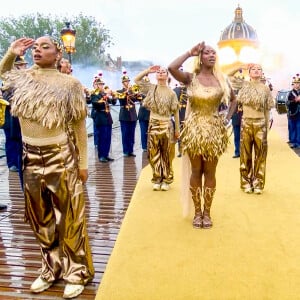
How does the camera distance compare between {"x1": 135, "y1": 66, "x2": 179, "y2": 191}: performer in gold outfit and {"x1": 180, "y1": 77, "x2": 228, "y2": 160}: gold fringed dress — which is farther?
{"x1": 135, "y1": 66, "x2": 179, "y2": 191}: performer in gold outfit

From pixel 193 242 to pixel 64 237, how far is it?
1.28 meters

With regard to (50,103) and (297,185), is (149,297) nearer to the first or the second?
(50,103)

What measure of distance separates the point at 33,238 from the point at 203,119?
1920 millimetres

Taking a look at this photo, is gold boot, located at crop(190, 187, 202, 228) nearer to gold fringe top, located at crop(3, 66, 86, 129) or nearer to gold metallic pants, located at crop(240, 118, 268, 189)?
gold metallic pants, located at crop(240, 118, 268, 189)

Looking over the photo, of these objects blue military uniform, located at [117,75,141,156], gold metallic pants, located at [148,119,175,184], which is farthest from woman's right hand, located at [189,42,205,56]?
blue military uniform, located at [117,75,141,156]

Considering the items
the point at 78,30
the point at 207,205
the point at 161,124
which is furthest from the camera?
the point at 78,30

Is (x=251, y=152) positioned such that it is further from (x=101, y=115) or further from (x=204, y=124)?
(x=101, y=115)

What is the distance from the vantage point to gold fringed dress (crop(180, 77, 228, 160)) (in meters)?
4.04

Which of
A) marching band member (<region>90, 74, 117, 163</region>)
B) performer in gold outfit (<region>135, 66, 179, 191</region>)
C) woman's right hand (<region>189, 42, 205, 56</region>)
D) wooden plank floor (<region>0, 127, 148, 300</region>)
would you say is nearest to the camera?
wooden plank floor (<region>0, 127, 148, 300</region>)

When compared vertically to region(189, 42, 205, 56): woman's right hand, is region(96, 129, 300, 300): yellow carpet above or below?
below

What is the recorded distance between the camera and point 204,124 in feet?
13.4

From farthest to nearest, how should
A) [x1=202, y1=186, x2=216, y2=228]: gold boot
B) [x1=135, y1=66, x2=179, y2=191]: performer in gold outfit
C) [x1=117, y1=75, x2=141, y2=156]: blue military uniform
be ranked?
1. [x1=117, y1=75, x2=141, y2=156]: blue military uniform
2. [x1=135, y1=66, x2=179, y2=191]: performer in gold outfit
3. [x1=202, y1=186, x2=216, y2=228]: gold boot

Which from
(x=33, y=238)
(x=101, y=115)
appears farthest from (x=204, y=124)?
(x=101, y=115)

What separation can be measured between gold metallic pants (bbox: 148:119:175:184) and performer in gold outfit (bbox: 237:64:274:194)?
980mm
